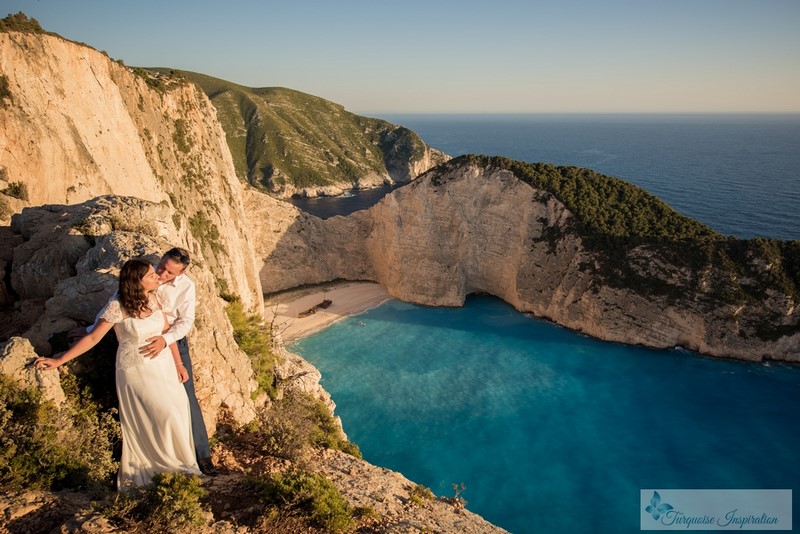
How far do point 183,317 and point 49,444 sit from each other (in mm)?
2305

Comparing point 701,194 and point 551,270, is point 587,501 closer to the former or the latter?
point 551,270

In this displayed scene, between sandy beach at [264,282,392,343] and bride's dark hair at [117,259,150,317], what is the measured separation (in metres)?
25.2

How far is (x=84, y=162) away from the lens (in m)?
17.8

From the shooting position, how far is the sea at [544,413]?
17953 millimetres

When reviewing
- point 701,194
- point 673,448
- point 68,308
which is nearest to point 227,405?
point 68,308

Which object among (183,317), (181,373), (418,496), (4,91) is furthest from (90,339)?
(4,91)

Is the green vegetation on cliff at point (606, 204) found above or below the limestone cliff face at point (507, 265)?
above

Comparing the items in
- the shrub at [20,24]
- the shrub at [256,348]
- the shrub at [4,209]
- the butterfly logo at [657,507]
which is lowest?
the butterfly logo at [657,507]

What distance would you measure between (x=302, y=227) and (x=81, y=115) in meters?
18.2

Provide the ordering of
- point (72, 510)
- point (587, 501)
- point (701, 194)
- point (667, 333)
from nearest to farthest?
point (72, 510)
point (587, 501)
point (667, 333)
point (701, 194)

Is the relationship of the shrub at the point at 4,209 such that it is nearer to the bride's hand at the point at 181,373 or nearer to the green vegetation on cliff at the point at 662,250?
the bride's hand at the point at 181,373

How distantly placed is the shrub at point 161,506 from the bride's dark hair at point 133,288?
2137 mm

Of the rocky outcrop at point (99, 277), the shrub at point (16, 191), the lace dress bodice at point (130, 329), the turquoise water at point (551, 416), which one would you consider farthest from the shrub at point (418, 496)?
the shrub at point (16, 191)

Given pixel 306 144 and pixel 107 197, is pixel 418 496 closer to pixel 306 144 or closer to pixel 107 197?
pixel 107 197
